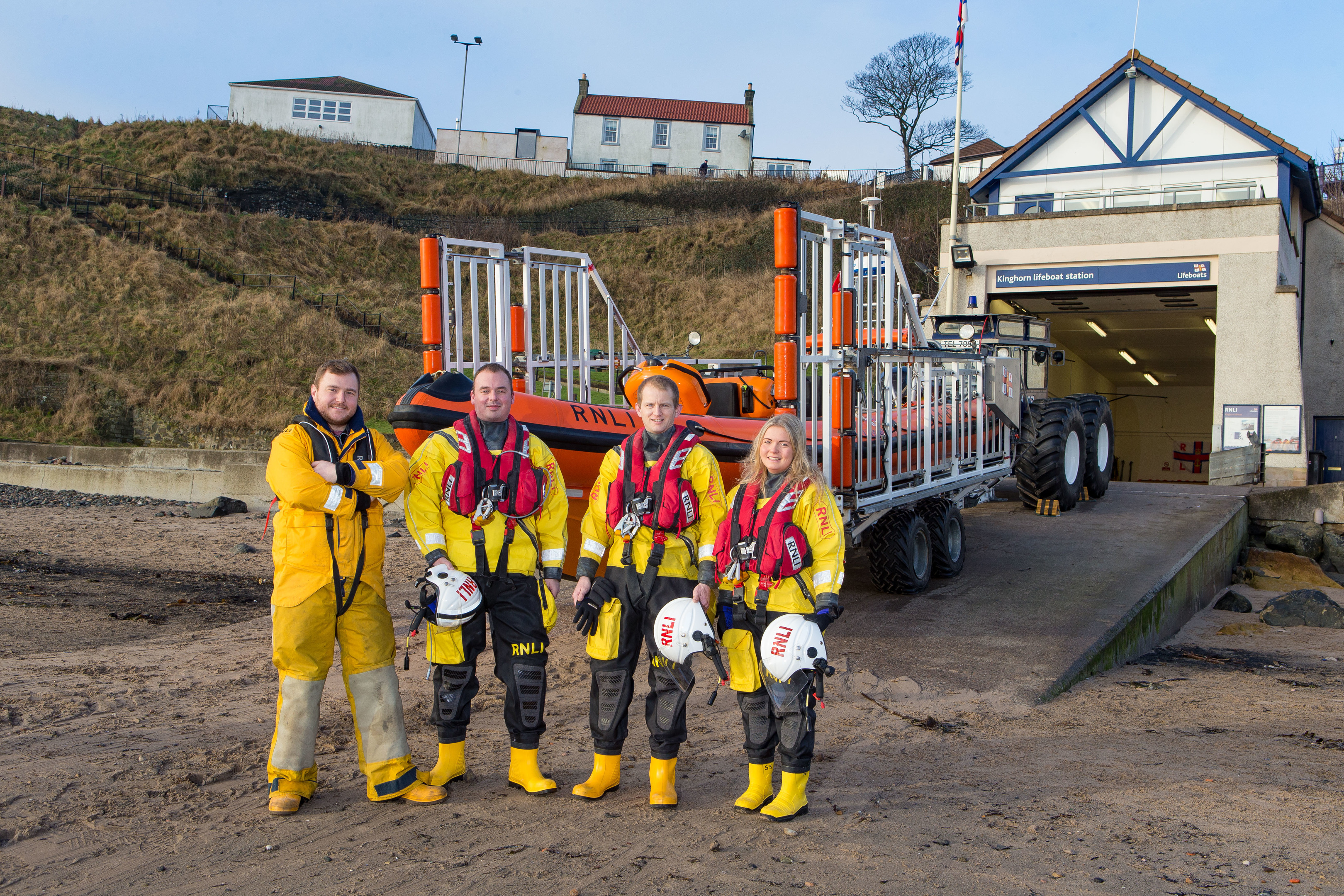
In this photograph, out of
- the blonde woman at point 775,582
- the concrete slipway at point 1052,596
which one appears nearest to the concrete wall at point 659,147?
the concrete slipway at point 1052,596

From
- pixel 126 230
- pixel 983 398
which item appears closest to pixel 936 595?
pixel 983 398

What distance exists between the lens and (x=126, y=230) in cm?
2611

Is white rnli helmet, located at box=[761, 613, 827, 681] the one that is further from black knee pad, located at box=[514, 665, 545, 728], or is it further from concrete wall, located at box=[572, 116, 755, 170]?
concrete wall, located at box=[572, 116, 755, 170]

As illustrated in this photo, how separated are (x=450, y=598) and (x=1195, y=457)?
87.7ft

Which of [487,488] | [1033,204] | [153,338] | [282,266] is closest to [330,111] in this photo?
[282,266]

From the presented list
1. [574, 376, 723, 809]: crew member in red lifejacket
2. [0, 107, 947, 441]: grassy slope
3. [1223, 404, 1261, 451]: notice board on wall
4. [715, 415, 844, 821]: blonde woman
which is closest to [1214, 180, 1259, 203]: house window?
[1223, 404, 1261, 451]: notice board on wall

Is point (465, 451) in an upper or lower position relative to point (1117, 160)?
lower

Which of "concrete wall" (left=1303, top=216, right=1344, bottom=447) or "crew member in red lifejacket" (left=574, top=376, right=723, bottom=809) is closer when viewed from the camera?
"crew member in red lifejacket" (left=574, top=376, right=723, bottom=809)

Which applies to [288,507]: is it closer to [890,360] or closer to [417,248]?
[890,360]

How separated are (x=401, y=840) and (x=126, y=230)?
2799cm

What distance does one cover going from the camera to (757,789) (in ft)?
11.8

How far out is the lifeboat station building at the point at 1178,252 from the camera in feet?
56.2

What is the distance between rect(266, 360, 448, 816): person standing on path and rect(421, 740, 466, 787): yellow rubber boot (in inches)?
3.0

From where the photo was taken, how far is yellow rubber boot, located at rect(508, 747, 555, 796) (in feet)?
12.2
